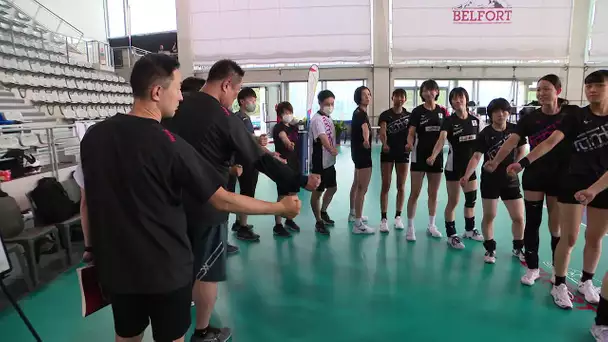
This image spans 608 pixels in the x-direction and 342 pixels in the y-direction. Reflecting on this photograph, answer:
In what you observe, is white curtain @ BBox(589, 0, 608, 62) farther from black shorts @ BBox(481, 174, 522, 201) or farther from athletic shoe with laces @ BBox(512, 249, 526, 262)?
black shorts @ BBox(481, 174, 522, 201)

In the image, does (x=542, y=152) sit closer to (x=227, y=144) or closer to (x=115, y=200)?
(x=227, y=144)

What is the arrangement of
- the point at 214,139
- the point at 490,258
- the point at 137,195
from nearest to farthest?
the point at 137,195
the point at 214,139
the point at 490,258

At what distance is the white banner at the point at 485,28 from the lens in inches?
495

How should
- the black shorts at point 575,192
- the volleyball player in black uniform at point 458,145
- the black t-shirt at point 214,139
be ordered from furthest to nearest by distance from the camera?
the volleyball player in black uniform at point 458,145 → the black shorts at point 575,192 → the black t-shirt at point 214,139

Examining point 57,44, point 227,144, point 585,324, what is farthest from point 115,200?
point 57,44

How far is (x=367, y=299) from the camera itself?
8.77 ft

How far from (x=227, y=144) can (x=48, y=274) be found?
8.06ft

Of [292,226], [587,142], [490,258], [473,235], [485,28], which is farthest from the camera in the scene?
[485,28]

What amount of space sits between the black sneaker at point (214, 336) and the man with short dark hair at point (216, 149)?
0.29m

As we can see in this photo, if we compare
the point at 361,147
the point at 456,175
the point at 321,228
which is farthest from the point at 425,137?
the point at 321,228

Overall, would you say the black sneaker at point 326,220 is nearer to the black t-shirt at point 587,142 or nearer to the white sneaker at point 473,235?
the white sneaker at point 473,235

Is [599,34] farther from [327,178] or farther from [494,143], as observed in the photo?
[327,178]

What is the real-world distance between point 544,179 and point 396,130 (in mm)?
1581

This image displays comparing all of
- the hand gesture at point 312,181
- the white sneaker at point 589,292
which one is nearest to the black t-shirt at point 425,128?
the white sneaker at point 589,292
